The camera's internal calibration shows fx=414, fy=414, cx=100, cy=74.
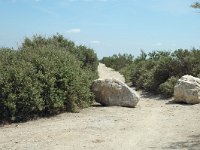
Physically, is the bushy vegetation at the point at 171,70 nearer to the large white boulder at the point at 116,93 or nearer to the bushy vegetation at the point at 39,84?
the large white boulder at the point at 116,93

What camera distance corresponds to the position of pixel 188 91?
50.2ft

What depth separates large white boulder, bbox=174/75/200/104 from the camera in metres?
15.3

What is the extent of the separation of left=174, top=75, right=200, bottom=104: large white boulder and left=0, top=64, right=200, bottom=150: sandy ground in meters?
0.96

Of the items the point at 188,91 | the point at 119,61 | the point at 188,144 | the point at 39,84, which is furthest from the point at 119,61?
the point at 188,144

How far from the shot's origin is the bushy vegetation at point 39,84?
12086 millimetres

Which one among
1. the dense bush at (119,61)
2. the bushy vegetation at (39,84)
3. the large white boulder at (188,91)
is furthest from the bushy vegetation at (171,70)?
the dense bush at (119,61)

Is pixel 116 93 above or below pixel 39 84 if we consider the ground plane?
below

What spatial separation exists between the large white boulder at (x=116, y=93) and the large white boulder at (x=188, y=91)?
6.38 feet

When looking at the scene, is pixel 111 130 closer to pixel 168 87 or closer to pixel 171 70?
pixel 168 87

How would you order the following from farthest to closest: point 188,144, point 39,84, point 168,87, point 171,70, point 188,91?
point 171,70
point 168,87
point 188,91
point 39,84
point 188,144

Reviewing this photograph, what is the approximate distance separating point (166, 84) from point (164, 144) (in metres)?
8.72

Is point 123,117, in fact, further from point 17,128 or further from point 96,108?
point 17,128

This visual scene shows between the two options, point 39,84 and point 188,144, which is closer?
point 188,144

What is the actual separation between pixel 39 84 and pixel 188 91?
19.1 feet
